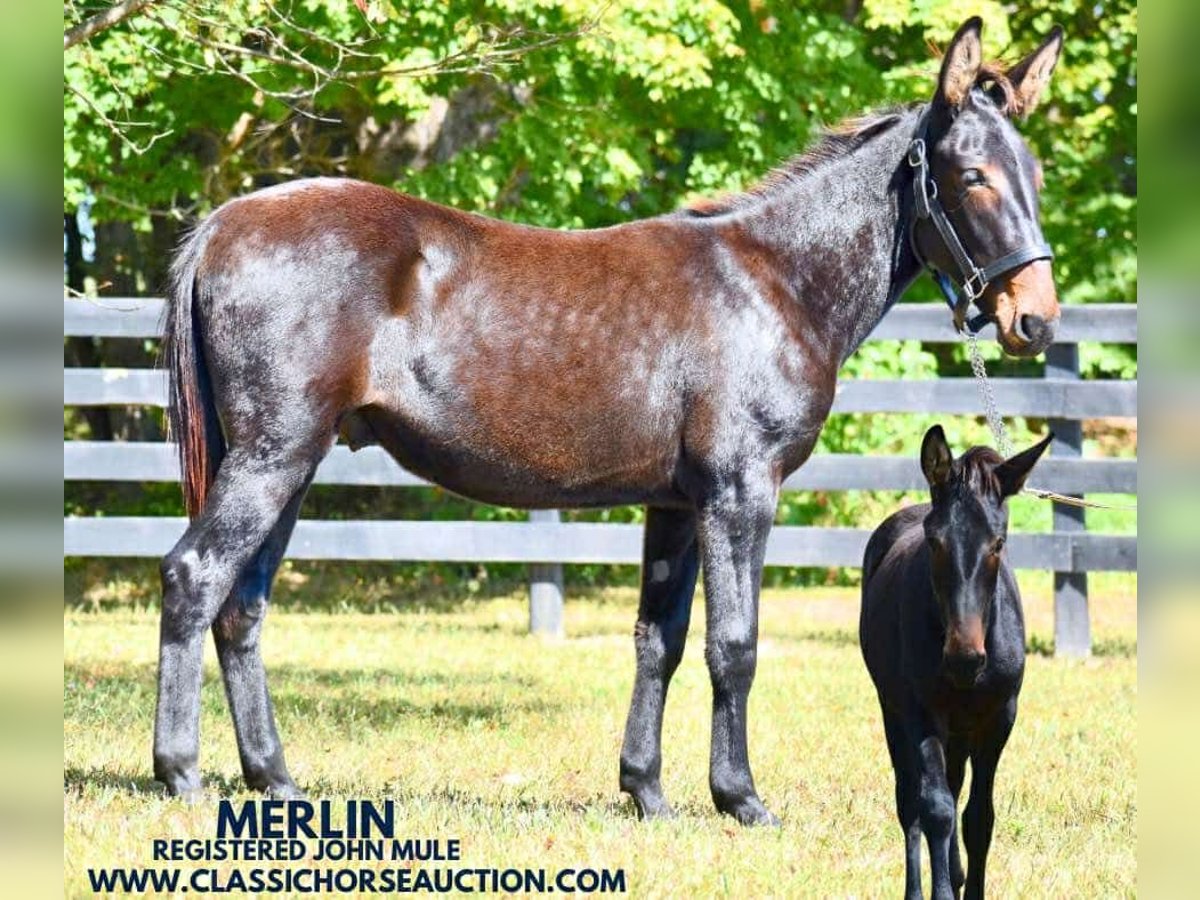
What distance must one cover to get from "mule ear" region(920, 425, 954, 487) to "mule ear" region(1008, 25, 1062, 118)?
1729mm

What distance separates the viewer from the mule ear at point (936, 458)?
13.3 ft

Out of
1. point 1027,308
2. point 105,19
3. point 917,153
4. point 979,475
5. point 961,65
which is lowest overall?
point 979,475

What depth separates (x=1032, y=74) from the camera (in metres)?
5.30

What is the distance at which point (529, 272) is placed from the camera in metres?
5.26

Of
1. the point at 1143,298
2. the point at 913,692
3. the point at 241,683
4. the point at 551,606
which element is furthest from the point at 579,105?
the point at 1143,298

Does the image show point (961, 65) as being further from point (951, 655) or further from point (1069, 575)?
point (1069, 575)

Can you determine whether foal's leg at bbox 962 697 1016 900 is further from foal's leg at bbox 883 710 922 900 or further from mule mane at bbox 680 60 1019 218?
mule mane at bbox 680 60 1019 218

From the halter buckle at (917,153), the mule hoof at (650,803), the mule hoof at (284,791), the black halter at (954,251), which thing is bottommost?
the mule hoof at (650,803)

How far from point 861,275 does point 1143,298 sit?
371cm

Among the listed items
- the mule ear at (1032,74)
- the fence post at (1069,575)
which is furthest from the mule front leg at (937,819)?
the fence post at (1069,575)

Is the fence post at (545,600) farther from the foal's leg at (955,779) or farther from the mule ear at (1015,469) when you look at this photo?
the mule ear at (1015,469)

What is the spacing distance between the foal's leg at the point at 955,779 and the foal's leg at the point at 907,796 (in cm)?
11

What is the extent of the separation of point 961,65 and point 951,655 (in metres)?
2.27

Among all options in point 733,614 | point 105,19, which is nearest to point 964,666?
point 733,614
